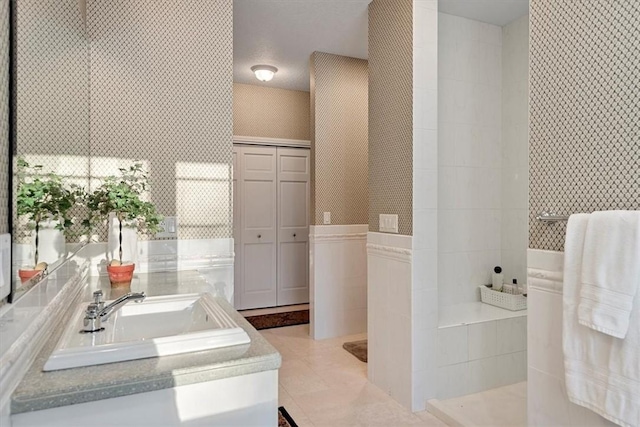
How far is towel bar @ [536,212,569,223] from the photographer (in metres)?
1.43

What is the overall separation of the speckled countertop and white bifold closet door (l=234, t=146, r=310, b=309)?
354 centimetres

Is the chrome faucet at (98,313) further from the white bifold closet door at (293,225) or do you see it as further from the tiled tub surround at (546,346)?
the white bifold closet door at (293,225)

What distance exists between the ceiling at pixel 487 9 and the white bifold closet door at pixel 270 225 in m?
2.54

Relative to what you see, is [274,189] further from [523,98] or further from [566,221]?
[566,221]

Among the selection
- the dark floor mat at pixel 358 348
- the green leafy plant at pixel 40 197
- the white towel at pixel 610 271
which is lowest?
the dark floor mat at pixel 358 348

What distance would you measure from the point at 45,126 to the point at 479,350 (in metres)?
2.65

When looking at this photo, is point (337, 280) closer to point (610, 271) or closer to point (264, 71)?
point (264, 71)

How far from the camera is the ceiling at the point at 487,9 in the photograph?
9.07 feet

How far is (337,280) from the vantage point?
385 cm

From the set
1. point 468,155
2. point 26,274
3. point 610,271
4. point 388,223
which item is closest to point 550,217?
point 610,271

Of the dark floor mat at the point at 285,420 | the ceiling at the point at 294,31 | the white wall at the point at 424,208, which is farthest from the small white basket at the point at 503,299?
the ceiling at the point at 294,31

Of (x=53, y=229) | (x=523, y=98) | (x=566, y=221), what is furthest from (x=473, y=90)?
(x=53, y=229)

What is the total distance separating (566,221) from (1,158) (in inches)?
67.7

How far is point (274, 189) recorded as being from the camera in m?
4.87
